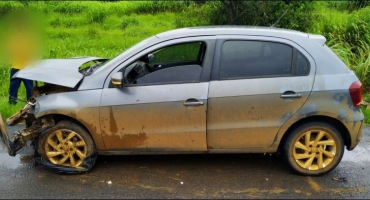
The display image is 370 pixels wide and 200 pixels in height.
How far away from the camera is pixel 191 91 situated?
4223 millimetres

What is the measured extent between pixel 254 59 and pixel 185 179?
57.9 inches

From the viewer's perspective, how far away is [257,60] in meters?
4.32

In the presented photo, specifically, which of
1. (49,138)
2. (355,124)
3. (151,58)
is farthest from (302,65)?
(49,138)

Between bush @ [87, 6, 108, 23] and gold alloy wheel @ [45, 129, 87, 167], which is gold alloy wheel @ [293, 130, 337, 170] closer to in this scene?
gold alloy wheel @ [45, 129, 87, 167]

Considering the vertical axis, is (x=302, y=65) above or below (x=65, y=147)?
above

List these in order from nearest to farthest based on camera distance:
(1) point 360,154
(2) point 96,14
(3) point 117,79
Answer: (3) point 117,79
(1) point 360,154
(2) point 96,14

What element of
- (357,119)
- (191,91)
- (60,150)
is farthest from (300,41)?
(60,150)

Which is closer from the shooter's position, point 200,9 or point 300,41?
point 300,41

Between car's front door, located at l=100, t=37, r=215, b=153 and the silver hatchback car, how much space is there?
10 mm

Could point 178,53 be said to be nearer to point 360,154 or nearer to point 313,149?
point 313,149

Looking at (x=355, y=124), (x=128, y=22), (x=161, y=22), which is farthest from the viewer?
(x=128, y=22)

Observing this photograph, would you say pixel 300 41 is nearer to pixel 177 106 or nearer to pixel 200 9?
pixel 177 106

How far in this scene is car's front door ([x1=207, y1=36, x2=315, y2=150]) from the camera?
4.22 meters

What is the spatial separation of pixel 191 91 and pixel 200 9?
9449mm
